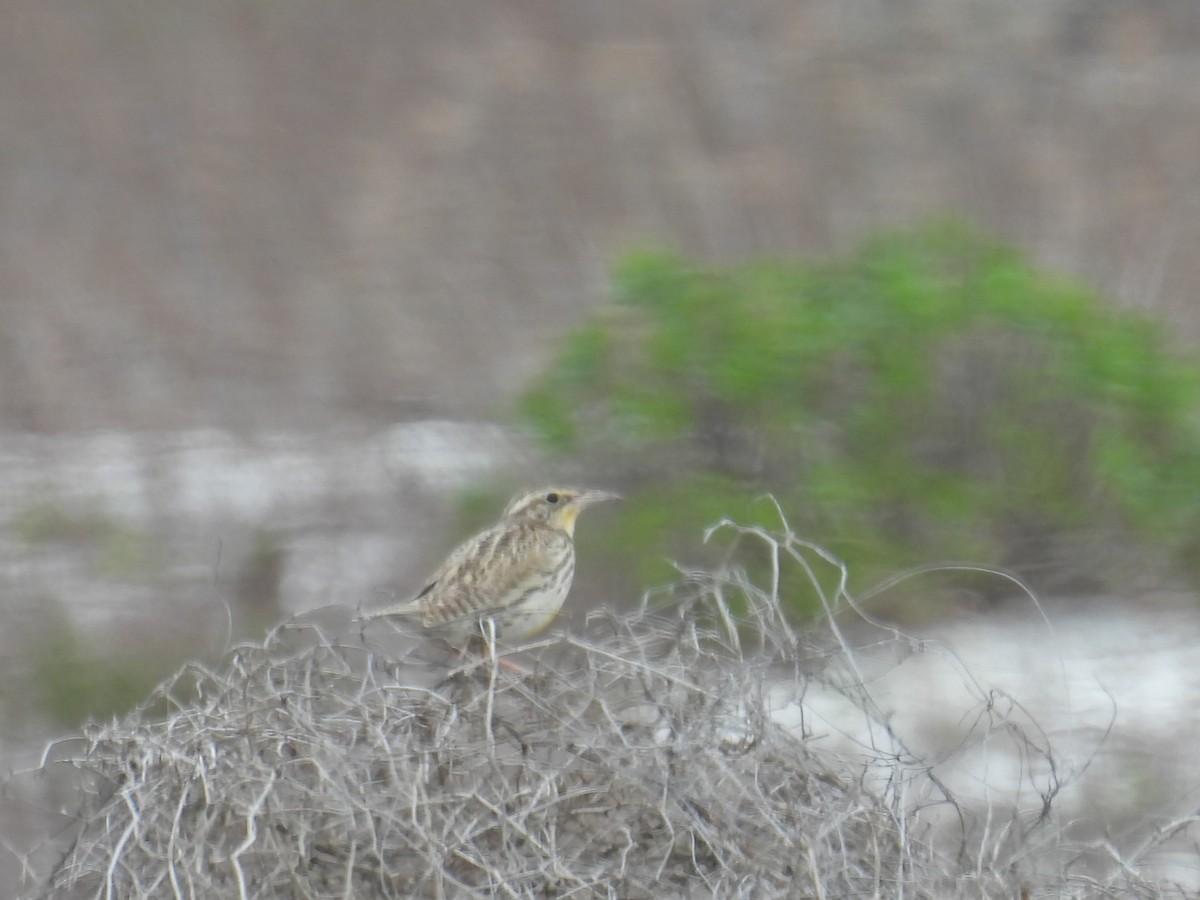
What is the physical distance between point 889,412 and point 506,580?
239 cm

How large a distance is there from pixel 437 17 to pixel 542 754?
9.28 meters

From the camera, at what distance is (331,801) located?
3.03 meters

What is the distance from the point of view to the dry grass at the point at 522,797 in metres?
2.97

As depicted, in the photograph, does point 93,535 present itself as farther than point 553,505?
Yes

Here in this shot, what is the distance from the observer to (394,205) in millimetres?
11031

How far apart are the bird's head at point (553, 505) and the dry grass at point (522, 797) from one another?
1605 millimetres

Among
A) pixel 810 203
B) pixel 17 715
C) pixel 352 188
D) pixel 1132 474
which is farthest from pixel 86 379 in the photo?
pixel 1132 474

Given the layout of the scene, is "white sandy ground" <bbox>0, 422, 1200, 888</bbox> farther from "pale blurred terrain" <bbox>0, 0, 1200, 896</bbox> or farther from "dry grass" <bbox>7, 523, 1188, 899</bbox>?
"dry grass" <bbox>7, 523, 1188, 899</bbox>

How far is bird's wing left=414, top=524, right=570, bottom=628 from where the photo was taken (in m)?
4.37

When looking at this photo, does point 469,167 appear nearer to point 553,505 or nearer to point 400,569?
point 400,569

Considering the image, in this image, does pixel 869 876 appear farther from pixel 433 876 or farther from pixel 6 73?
pixel 6 73

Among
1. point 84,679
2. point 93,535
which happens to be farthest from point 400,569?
point 93,535

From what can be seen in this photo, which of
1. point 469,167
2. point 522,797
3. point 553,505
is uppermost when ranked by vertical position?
point 522,797

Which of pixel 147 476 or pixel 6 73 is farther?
pixel 6 73
